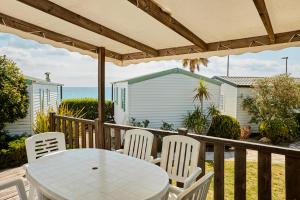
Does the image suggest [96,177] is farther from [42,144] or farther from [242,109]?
[242,109]

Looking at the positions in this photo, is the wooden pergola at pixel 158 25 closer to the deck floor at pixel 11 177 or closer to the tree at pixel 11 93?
the deck floor at pixel 11 177

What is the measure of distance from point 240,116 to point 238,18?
490 inches

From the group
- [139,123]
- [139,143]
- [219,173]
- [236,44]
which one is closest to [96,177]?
[139,143]

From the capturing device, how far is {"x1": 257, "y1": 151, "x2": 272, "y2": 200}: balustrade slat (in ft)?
8.15

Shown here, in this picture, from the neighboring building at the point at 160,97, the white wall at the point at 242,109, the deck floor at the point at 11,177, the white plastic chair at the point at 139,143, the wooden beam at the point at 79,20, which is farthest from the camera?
the white wall at the point at 242,109

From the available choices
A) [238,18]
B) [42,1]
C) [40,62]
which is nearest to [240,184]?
[238,18]

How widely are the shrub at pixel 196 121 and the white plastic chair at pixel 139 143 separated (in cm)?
790

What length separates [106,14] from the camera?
305cm

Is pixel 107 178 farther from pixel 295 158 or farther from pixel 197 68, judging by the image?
pixel 197 68

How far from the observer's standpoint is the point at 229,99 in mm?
15430

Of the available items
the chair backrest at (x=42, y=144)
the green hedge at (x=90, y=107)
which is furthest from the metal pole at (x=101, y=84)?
the green hedge at (x=90, y=107)

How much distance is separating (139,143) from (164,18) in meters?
1.74

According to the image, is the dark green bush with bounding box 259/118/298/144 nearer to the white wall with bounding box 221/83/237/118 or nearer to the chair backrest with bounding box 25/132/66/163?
the white wall with bounding box 221/83/237/118

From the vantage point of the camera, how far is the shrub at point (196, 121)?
11148mm
